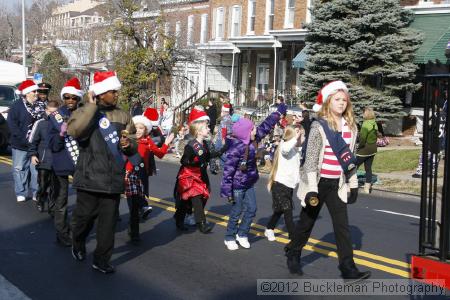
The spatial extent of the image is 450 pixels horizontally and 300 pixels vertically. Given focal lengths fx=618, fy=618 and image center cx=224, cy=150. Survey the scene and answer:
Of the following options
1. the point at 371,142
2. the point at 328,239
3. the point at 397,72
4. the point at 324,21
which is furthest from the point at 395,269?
the point at 324,21

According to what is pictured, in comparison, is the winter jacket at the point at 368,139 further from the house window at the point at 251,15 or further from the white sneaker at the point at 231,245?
the house window at the point at 251,15

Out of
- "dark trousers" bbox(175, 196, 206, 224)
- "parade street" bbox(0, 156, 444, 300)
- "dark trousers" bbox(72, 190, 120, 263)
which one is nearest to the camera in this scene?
"parade street" bbox(0, 156, 444, 300)

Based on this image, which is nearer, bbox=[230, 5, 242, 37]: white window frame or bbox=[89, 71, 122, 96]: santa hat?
bbox=[89, 71, 122, 96]: santa hat

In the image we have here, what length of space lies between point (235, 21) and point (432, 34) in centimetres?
1533

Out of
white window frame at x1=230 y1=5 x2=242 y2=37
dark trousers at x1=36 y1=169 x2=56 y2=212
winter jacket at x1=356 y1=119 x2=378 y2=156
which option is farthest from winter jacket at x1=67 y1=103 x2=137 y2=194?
white window frame at x1=230 y1=5 x2=242 y2=37

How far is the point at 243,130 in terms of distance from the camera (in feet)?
25.3

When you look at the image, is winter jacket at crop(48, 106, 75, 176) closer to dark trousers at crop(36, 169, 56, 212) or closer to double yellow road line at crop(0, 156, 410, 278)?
dark trousers at crop(36, 169, 56, 212)

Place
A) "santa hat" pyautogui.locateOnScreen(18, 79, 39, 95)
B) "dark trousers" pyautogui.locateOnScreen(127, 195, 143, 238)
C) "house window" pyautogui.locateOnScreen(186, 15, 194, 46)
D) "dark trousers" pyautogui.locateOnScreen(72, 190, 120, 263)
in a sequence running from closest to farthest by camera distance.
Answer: "dark trousers" pyautogui.locateOnScreen(72, 190, 120, 263), "dark trousers" pyautogui.locateOnScreen(127, 195, 143, 238), "santa hat" pyautogui.locateOnScreen(18, 79, 39, 95), "house window" pyautogui.locateOnScreen(186, 15, 194, 46)

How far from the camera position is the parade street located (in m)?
6.16

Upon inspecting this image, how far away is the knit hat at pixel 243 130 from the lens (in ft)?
25.2

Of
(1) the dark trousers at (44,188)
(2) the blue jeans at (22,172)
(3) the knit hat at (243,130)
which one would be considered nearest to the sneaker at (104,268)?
(3) the knit hat at (243,130)

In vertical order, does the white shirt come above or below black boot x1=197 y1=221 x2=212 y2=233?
above

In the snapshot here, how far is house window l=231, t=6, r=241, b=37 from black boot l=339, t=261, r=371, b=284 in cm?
2908

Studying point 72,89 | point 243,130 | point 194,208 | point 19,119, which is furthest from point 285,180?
point 19,119
